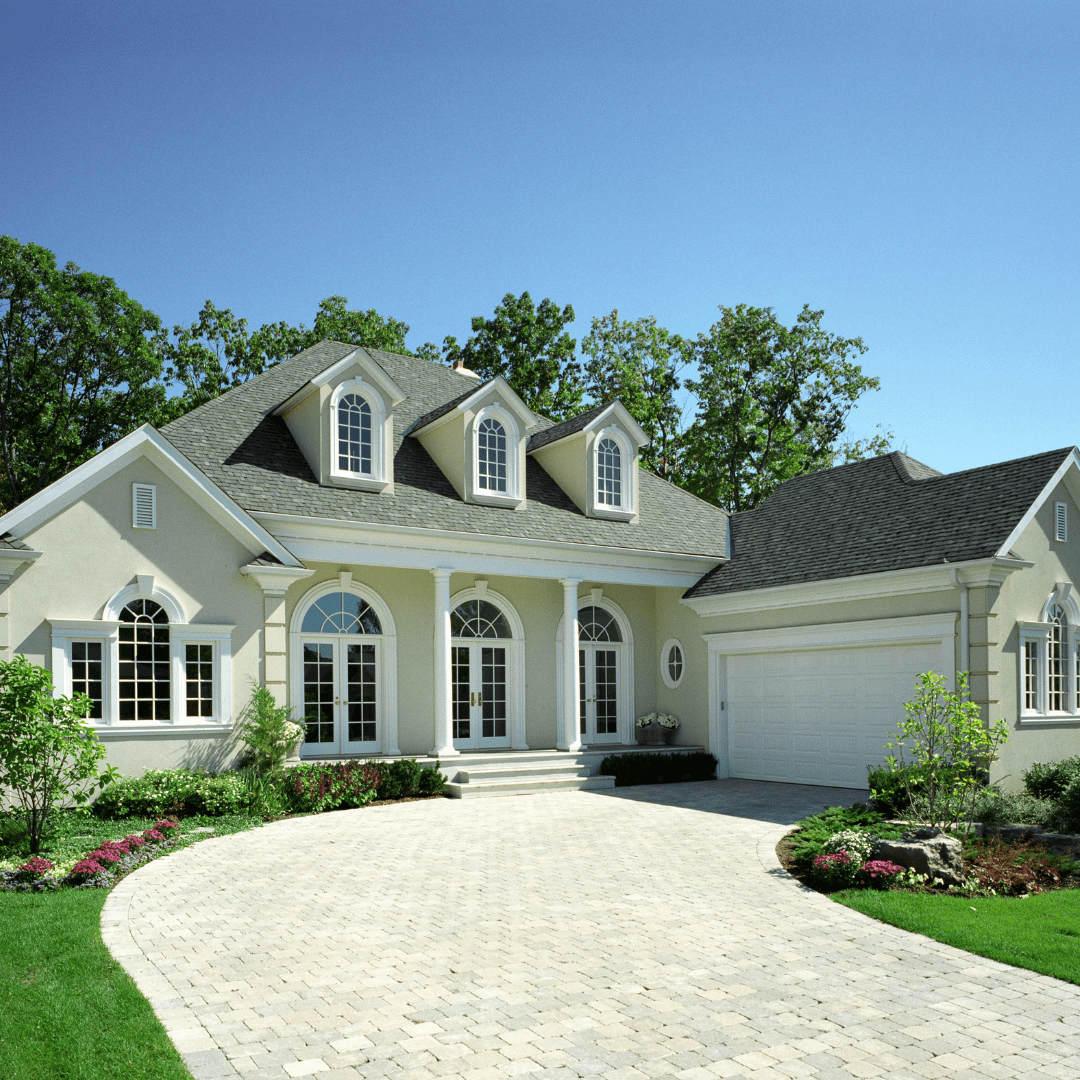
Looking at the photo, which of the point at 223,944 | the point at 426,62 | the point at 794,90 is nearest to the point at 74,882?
the point at 223,944

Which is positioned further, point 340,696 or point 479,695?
point 479,695

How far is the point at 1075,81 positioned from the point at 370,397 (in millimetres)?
12309

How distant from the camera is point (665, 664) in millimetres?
22297

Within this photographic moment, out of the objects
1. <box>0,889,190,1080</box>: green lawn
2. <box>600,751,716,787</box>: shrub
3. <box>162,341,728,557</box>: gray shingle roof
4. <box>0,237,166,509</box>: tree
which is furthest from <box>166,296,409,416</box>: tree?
<box>0,889,190,1080</box>: green lawn

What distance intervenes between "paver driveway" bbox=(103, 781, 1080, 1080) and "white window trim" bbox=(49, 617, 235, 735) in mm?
3470

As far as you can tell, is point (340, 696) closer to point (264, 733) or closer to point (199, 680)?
point (264, 733)

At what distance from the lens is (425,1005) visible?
20.5 feet

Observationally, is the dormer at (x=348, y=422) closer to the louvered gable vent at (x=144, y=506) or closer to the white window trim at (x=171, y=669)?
the louvered gable vent at (x=144, y=506)

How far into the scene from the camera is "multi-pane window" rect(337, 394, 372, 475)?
18.5 metres

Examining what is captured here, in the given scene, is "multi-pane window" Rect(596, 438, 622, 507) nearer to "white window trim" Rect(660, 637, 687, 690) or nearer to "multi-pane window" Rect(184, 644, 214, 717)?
"white window trim" Rect(660, 637, 687, 690)

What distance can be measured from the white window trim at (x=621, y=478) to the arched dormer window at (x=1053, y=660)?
29.0 feet

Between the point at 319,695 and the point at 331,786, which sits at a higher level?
the point at 319,695

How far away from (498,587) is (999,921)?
13262mm

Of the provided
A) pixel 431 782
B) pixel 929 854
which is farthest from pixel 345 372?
pixel 929 854
